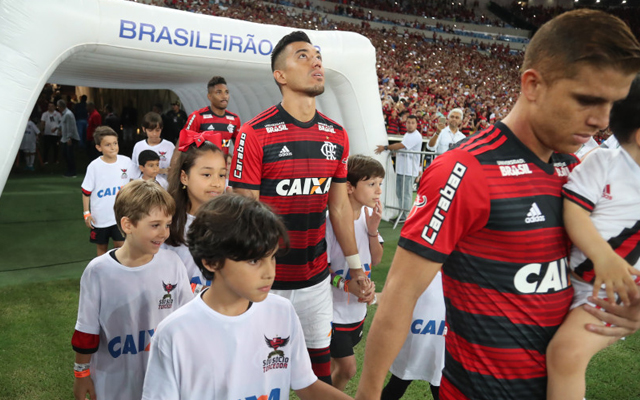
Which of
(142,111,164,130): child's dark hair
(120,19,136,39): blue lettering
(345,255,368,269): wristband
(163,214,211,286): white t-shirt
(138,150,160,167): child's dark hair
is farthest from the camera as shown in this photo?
(142,111,164,130): child's dark hair

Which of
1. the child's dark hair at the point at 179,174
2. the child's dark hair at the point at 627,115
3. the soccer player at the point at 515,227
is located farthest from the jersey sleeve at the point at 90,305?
the child's dark hair at the point at 627,115

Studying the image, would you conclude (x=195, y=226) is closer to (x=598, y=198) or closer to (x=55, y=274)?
(x=598, y=198)

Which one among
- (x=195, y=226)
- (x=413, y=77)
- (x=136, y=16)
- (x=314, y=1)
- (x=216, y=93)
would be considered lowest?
(x=195, y=226)

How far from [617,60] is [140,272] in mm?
2124

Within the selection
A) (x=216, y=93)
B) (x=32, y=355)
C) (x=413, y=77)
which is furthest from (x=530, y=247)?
(x=413, y=77)

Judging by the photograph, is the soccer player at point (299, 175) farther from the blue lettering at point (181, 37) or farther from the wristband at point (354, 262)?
the blue lettering at point (181, 37)

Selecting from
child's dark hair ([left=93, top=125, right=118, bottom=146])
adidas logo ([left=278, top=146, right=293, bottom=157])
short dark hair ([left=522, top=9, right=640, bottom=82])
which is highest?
short dark hair ([left=522, top=9, right=640, bottom=82])

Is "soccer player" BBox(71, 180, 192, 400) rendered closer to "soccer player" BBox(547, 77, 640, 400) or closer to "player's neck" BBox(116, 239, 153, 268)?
"player's neck" BBox(116, 239, 153, 268)

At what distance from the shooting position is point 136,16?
20.1 ft

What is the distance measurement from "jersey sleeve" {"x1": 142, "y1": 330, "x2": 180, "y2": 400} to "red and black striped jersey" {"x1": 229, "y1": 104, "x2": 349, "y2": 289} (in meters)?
1.34

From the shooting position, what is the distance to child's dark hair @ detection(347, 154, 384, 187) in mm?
3340

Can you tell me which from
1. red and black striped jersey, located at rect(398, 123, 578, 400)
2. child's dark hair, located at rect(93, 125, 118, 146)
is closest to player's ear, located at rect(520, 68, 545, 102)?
red and black striped jersey, located at rect(398, 123, 578, 400)

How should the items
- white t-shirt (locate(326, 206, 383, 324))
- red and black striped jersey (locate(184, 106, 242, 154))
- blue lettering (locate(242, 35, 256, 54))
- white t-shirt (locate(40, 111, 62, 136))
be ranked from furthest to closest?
white t-shirt (locate(40, 111, 62, 136)) < blue lettering (locate(242, 35, 256, 54)) < red and black striped jersey (locate(184, 106, 242, 154)) < white t-shirt (locate(326, 206, 383, 324))

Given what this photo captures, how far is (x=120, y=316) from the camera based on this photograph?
2.39 meters
